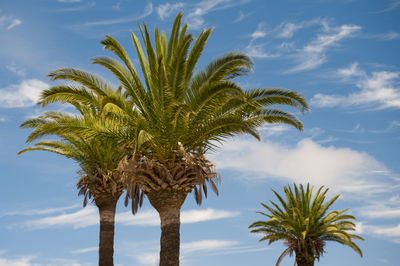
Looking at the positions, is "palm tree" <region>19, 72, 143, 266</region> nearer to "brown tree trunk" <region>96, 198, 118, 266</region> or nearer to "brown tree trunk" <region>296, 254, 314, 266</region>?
"brown tree trunk" <region>96, 198, 118, 266</region>

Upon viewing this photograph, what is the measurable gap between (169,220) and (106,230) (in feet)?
23.6

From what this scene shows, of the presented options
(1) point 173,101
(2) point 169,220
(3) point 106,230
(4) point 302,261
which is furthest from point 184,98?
(4) point 302,261

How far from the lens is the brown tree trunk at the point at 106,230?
22.9 m

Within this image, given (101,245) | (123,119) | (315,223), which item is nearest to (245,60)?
(123,119)

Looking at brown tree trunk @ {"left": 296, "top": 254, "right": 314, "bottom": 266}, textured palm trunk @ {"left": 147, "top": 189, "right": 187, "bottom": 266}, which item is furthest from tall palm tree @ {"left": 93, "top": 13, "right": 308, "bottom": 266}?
brown tree trunk @ {"left": 296, "top": 254, "right": 314, "bottom": 266}

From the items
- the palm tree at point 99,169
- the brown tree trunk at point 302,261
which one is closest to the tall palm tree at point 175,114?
the palm tree at point 99,169

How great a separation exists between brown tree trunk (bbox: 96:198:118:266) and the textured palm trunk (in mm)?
6461

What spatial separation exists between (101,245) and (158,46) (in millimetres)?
11176

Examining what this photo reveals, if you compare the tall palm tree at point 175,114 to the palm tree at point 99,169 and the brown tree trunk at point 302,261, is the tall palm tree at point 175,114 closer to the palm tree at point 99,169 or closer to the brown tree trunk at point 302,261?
the palm tree at point 99,169

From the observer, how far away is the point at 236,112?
59.8 ft

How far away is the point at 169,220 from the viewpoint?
1748cm

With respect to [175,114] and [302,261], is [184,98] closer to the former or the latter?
[175,114]

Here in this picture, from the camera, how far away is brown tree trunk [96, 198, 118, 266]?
2294 cm

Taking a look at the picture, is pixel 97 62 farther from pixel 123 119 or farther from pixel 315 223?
pixel 315 223
